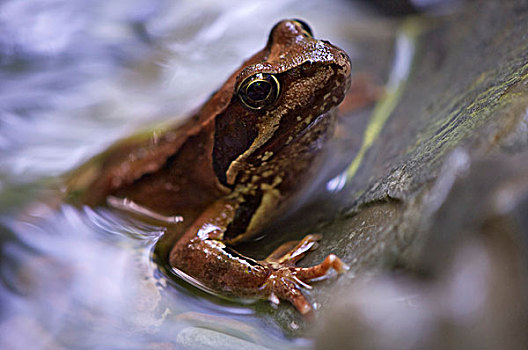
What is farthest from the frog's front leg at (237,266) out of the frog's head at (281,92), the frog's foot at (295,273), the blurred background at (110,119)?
the frog's head at (281,92)

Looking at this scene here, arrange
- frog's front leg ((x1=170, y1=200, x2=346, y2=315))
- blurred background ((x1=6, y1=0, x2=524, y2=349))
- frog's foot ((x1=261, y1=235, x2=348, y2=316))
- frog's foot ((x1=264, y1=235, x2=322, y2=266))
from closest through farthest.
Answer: frog's foot ((x1=261, y1=235, x2=348, y2=316)) < frog's front leg ((x1=170, y1=200, x2=346, y2=315)) < frog's foot ((x1=264, y1=235, x2=322, y2=266)) < blurred background ((x1=6, y1=0, x2=524, y2=349))

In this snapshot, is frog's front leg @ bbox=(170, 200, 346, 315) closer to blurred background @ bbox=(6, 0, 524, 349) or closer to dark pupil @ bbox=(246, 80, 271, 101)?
blurred background @ bbox=(6, 0, 524, 349)

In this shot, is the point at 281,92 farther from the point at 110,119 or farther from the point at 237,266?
the point at 110,119

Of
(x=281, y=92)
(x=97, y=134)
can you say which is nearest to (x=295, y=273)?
(x=281, y=92)

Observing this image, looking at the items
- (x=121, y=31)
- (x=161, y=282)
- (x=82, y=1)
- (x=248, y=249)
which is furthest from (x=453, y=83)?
(x=82, y=1)

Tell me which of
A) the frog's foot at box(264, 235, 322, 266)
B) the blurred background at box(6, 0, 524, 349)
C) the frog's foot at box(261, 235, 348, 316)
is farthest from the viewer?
the blurred background at box(6, 0, 524, 349)

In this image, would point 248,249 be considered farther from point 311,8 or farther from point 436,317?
point 311,8

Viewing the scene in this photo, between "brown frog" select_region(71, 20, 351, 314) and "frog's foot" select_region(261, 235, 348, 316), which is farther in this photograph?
"brown frog" select_region(71, 20, 351, 314)

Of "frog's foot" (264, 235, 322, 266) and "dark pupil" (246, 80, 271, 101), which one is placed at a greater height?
"dark pupil" (246, 80, 271, 101)

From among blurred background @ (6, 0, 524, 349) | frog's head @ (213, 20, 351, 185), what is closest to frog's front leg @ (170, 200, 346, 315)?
blurred background @ (6, 0, 524, 349)
